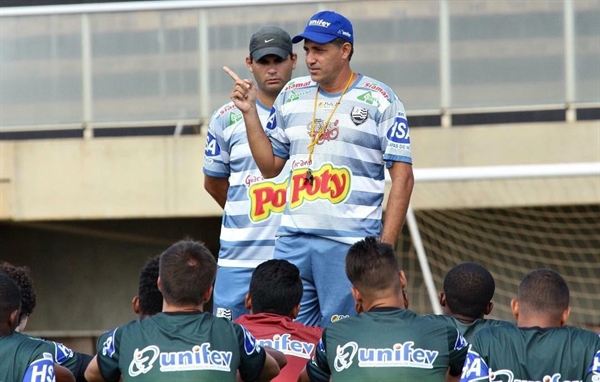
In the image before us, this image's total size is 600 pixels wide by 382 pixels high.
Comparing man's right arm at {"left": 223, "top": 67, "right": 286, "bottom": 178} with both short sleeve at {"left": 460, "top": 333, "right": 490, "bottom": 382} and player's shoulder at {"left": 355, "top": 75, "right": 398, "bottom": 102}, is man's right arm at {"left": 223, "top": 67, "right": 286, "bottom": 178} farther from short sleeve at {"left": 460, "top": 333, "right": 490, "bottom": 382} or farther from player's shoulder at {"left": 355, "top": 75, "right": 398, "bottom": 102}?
short sleeve at {"left": 460, "top": 333, "right": 490, "bottom": 382}

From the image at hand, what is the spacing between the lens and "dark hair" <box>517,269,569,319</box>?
4250 millimetres

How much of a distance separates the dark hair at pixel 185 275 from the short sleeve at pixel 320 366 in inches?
18.3

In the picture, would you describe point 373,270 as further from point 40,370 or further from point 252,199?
point 252,199

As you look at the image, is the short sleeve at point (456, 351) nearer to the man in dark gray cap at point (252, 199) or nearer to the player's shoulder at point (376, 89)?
the player's shoulder at point (376, 89)

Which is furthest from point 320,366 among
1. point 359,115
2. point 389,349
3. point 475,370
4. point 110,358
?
point 359,115

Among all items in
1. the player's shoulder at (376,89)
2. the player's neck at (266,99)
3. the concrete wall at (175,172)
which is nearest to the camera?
the player's shoulder at (376,89)

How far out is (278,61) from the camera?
19.3ft

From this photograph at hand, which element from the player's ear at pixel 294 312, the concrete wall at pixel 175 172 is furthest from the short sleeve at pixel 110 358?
the concrete wall at pixel 175 172

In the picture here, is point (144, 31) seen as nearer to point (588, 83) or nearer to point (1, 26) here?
point (1, 26)

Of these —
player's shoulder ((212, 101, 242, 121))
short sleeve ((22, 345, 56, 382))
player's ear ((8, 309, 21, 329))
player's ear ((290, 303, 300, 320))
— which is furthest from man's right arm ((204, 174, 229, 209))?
short sleeve ((22, 345, 56, 382))

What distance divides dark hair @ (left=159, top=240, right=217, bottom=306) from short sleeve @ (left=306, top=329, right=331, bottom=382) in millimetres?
466

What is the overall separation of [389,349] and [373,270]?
0.33m

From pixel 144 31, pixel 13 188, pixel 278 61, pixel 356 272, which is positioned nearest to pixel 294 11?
pixel 144 31

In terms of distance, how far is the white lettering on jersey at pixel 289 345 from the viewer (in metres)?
4.73
